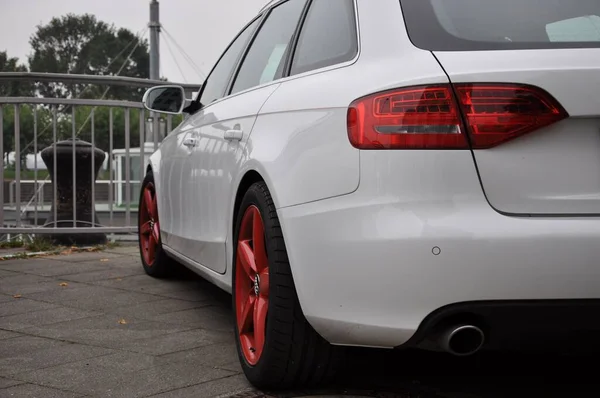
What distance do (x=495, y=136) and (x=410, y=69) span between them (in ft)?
1.07

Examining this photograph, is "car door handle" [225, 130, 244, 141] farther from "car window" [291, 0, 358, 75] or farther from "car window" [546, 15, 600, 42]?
"car window" [546, 15, 600, 42]

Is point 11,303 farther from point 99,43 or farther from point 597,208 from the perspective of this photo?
point 99,43

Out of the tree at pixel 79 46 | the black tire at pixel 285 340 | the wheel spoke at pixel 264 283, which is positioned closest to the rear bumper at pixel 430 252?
the black tire at pixel 285 340

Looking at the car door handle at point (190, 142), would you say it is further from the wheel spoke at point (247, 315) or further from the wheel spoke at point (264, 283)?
the wheel spoke at point (264, 283)

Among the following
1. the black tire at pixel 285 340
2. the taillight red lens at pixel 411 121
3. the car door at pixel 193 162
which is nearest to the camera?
the taillight red lens at pixel 411 121

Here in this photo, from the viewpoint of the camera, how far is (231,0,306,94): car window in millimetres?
3701

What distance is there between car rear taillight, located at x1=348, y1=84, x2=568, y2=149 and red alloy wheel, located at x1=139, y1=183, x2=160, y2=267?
11.4ft

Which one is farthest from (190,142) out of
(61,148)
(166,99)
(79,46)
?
(79,46)

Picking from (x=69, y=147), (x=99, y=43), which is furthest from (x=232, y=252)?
(x=99, y=43)

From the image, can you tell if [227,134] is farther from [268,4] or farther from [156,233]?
[156,233]

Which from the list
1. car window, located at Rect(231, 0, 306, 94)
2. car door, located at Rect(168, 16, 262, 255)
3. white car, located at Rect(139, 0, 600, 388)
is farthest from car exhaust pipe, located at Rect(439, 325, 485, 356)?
car door, located at Rect(168, 16, 262, 255)

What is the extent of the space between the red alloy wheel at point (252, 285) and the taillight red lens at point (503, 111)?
3.28ft

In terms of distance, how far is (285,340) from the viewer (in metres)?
2.94

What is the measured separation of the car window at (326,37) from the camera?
2.99m
